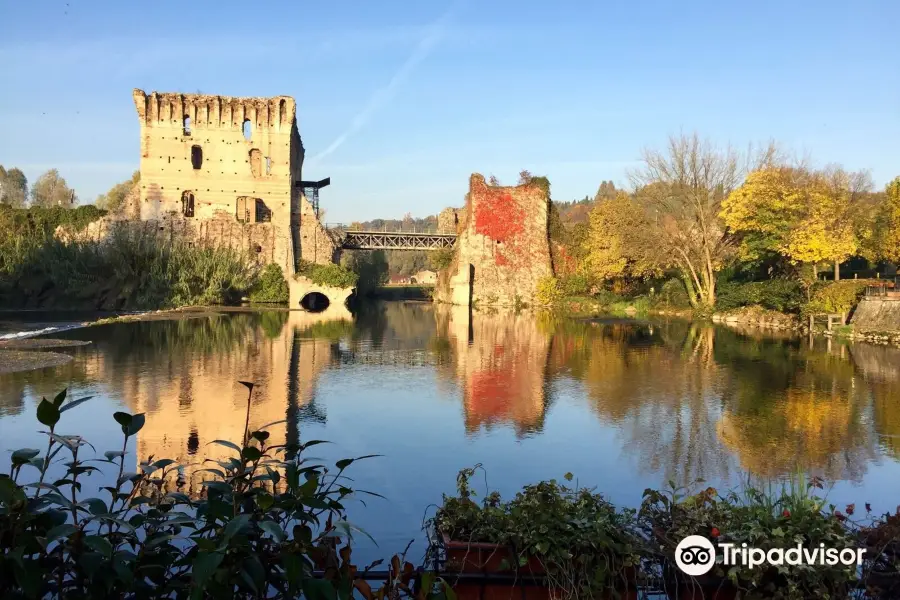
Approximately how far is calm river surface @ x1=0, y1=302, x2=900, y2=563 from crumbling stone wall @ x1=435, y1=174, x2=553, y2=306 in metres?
21.4

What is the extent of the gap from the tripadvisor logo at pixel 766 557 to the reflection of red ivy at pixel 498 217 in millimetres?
40806

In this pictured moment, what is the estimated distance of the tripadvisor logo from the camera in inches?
162

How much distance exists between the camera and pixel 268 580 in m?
3.07

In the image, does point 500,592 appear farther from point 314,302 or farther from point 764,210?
point 314,302

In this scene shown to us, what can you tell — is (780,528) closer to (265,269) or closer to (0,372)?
(0,372)

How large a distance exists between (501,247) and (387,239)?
8515 millimetres

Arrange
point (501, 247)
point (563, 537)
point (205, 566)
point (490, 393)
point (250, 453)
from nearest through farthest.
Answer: point (205, 566) < point (250, 453) < point (563, 537) < point (490, 393) < point (501, 247)

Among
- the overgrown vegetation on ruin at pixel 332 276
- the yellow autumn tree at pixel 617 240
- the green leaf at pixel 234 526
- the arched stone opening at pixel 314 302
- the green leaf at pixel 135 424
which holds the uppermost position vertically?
the yellow autumn tree at pixel 617 240

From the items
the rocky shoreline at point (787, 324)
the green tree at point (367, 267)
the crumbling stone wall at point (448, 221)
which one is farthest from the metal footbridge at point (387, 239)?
the rocky shoreline at point (787, 324)

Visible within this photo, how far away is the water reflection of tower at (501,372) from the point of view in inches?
462

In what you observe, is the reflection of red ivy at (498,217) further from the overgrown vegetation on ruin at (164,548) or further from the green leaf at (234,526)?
the green leaf at (234,526)

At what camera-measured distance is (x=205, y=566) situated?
2.67 metres

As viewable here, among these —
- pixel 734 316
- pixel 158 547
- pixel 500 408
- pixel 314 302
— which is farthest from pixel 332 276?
pixel 158 547

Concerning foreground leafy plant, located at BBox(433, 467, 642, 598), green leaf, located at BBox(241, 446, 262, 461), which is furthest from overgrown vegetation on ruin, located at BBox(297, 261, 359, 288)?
green leaf, located at BBox(241, 446, 262, 461)
